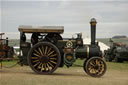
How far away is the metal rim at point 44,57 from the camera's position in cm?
1116

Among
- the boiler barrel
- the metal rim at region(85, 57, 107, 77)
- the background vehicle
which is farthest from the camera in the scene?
the background vehicle

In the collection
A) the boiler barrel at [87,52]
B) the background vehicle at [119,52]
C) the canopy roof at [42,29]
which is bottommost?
the background vehicle at [119,52]

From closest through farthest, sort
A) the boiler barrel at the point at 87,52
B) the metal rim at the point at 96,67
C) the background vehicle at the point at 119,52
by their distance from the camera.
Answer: the metal rim at the point at 96,67
the boiler barrel at the point at 87,52
the background vehicle at the point at 119,52

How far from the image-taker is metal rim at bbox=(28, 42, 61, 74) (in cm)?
1116

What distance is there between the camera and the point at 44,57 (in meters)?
11.2

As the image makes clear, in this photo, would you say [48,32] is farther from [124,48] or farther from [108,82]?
[124,48]

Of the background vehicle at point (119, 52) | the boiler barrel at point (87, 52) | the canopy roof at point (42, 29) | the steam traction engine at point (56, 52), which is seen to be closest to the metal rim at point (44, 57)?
the steam traction engine at point (56, 52)

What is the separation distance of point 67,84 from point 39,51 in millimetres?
2971

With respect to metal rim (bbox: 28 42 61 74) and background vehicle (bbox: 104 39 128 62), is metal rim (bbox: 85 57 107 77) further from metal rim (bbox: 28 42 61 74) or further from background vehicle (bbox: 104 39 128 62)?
background vehicle (bbox: 104 39 128 62)

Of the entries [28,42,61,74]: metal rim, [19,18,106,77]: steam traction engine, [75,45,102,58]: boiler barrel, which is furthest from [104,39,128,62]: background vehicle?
[28,42,61,74]: metal rim

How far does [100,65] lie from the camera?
11.2 metres

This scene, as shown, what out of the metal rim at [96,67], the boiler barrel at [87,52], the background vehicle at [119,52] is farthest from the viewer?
the background vehicle at [119,52]

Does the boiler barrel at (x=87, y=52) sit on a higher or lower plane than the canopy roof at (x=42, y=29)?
lower

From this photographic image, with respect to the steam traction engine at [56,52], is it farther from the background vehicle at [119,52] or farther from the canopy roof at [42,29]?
the background vehicle at [119,52]
